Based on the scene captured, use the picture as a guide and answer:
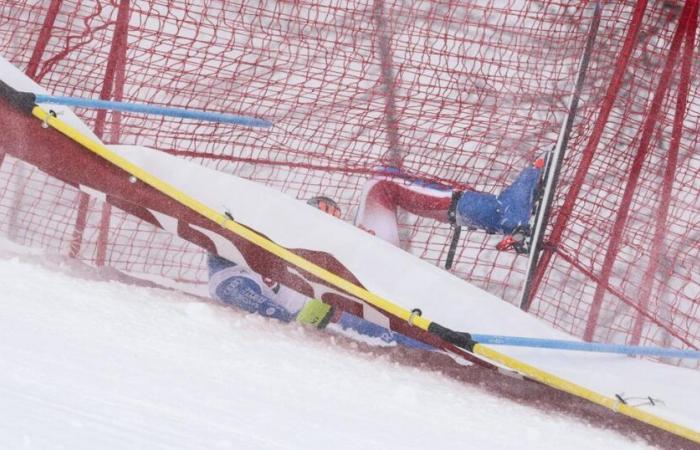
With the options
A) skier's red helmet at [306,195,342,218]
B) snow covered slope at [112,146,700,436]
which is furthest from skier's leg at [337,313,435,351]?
skier's red helmet at [306,195,342,218]

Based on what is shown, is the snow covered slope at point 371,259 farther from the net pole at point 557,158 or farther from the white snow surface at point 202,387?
the net pole at point 557,158

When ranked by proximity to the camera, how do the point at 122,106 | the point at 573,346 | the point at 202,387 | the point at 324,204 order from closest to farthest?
the point at 202,387 < the point at 573,346 < the point at 122,106 < the point at 324,204

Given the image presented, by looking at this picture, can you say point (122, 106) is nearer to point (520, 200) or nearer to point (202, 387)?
point (202, 387)

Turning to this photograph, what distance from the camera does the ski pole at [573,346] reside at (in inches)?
103

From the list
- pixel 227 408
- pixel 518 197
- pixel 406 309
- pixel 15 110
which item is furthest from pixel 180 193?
pixel 518 197

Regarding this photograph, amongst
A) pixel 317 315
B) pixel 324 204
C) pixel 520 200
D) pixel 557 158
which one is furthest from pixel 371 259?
pixel 557 158

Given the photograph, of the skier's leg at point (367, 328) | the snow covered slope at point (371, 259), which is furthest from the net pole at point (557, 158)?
the skier's leg at point (367, 328)

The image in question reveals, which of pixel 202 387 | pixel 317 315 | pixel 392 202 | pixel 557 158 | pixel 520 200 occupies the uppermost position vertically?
pixel 557 158

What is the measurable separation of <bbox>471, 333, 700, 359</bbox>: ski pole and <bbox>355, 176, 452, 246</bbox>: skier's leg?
1.10m

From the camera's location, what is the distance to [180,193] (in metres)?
2.75

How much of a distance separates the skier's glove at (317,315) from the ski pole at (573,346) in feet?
2.28

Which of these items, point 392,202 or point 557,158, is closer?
point 557,158

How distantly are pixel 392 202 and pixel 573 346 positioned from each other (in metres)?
1.31

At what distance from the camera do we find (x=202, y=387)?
6.57 feet
